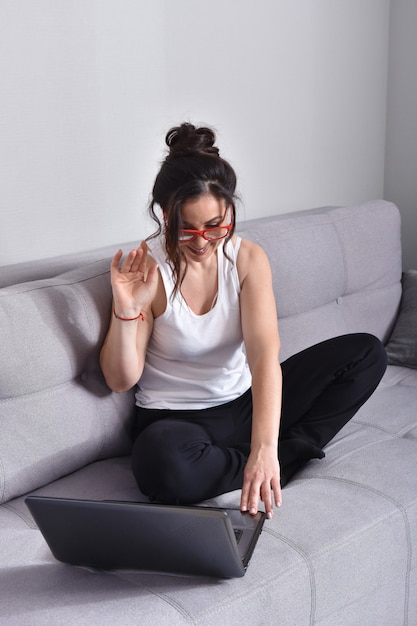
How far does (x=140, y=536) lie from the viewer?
126 cm

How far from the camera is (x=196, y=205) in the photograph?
5.51 feet

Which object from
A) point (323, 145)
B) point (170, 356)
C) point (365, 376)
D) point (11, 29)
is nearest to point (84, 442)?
point (170, 356)

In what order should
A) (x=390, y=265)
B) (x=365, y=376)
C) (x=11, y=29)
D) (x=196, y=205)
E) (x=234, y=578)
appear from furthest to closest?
(x=390, y=265) < (x=11, y=29) < (x=365, y=376) < (x=196, y=205) < (x=234, y=578)

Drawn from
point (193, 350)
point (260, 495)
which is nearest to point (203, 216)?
point (193, 350)

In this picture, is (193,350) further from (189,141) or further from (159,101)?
(159,101)

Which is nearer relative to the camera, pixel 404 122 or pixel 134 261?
pixel 134 261

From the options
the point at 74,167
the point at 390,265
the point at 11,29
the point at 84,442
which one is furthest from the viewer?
the point at 390,265

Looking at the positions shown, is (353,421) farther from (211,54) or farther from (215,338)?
(211,54)

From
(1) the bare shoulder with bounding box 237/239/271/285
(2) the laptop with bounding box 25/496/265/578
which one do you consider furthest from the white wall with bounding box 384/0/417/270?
(2) the laptop with bounding box 25/496/265/578

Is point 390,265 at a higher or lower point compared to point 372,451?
higher

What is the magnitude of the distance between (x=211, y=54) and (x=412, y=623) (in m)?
1.87

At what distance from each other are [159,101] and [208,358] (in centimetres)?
103

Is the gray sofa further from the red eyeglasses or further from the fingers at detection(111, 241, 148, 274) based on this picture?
the red eyeglasses

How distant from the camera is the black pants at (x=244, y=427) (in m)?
1.67
